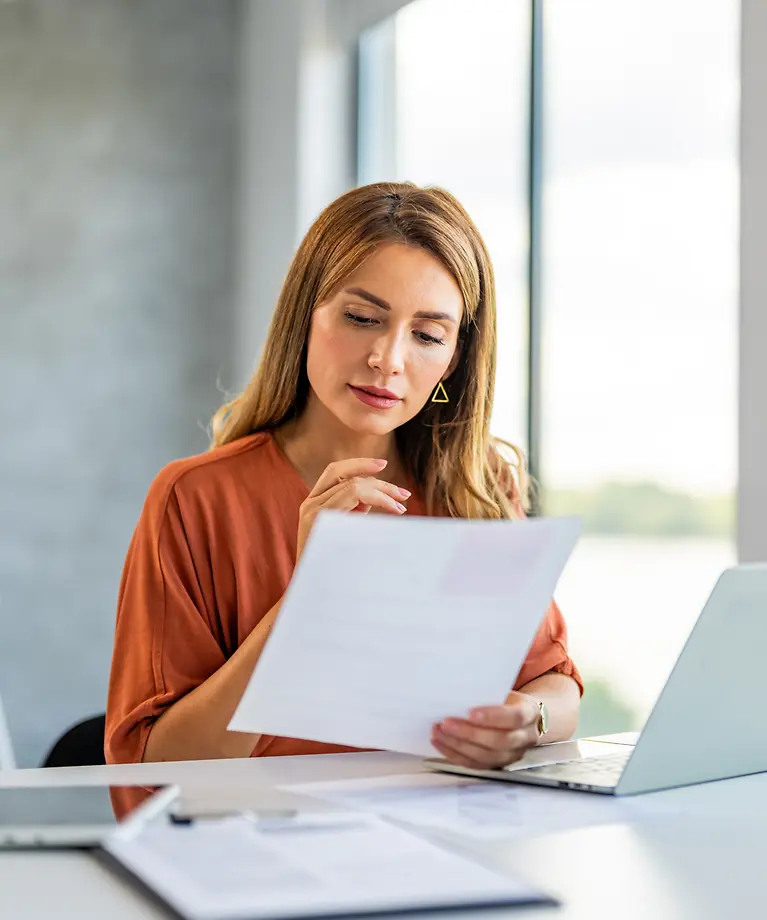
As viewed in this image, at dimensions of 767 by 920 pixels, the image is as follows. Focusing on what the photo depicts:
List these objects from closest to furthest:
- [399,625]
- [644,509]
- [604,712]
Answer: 1. [399,625]
2. [644,509]
3. [604,712]

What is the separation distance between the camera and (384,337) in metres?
1.49

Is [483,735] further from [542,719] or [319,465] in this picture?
[319,465]

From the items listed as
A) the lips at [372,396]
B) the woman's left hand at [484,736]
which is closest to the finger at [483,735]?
the woman's left hand at [484,736]

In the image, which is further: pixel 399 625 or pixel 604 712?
pixel 604 712

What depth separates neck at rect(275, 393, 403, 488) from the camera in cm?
163

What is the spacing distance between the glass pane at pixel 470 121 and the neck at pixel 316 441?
1.16m

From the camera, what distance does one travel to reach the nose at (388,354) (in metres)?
1.48

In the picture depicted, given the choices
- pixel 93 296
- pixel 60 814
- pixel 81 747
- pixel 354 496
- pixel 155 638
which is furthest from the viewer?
pixel 93 296

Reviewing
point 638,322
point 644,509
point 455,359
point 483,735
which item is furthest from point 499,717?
point 638,322

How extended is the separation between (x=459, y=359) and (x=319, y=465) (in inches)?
10.0

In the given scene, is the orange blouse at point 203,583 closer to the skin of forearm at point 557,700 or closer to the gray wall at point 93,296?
the skin of forearm at point 557,700

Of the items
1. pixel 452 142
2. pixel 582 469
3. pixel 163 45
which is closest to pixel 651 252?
pixel 582 469

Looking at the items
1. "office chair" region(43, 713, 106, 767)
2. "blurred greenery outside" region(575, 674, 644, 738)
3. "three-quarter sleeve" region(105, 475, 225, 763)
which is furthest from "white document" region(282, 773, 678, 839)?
"blurred greenery outside" region(575, 674, 644, 738)

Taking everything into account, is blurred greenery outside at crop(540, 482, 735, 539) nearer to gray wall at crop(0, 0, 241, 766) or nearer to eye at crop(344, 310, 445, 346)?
eye at crop(344, 310, 445, 346)
